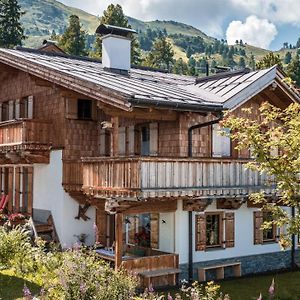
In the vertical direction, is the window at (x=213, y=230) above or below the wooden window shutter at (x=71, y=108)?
below

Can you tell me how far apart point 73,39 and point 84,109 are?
3492 centimetres

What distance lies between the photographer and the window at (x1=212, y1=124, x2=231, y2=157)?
20.3 metres

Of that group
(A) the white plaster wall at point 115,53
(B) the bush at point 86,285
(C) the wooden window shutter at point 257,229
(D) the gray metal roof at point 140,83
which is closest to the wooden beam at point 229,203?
(C) the wooden window shutter at point 257,229

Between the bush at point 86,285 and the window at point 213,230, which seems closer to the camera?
the bush at point 86,285

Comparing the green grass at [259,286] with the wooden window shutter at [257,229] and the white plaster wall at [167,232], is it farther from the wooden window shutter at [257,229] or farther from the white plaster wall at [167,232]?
the white plaster wall at [167,232]

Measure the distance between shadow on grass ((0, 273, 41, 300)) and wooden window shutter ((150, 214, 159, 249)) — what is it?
486cm

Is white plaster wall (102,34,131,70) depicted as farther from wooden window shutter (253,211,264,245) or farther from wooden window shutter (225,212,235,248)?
wooden window shutter (253,211,264,245)

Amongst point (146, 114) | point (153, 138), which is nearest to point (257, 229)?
point (153, 138)

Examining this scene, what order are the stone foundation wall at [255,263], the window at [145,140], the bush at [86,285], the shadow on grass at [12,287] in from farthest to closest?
1. the window at [145,140]
2. the stone foundation wall at [255,263]
3. the shadow on grass at [12,287]
4. the bush at [86,285]

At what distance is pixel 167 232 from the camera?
61.4ft

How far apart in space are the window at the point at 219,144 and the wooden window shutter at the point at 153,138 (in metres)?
2.11

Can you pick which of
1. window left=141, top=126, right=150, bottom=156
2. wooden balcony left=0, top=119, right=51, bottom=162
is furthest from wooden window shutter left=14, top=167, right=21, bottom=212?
window left=141, top=126, right=150, bottom=156

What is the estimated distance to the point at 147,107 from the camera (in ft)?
54.0

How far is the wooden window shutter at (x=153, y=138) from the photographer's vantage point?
19.9 metres
